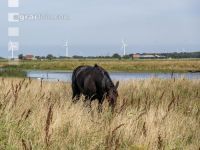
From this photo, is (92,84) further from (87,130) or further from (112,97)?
(87,130)

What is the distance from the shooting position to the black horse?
34.6 feet

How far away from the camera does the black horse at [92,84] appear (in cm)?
1056

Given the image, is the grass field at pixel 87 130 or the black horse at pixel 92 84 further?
the black horse at pixel 92 84

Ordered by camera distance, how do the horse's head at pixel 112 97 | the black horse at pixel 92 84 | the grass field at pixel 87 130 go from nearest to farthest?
the grass field at pixel 87 130
the horse's head at pixel 112 97
the black horse at pixel 92 84

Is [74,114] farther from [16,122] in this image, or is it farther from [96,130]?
[16,122]

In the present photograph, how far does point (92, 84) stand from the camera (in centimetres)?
1152

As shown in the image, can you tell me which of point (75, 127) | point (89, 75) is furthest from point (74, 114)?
point (89, 75)

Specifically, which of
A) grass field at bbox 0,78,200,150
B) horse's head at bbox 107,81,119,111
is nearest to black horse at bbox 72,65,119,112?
horse's head at bbox 107,81,119,111

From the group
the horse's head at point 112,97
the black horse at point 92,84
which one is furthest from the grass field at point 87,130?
the black horse at point 92,84

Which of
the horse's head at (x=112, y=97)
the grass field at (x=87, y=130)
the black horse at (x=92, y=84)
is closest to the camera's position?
the grass field at (x=87, y=130)

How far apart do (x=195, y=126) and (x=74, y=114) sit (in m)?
2.38

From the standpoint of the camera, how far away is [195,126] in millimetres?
7965

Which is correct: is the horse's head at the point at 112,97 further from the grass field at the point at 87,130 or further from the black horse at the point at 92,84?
the grass field at the point at 87,130

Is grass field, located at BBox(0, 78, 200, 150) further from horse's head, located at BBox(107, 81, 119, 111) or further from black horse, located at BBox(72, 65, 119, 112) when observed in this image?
black horse, located at BBox(72, 65, 119, 112)
